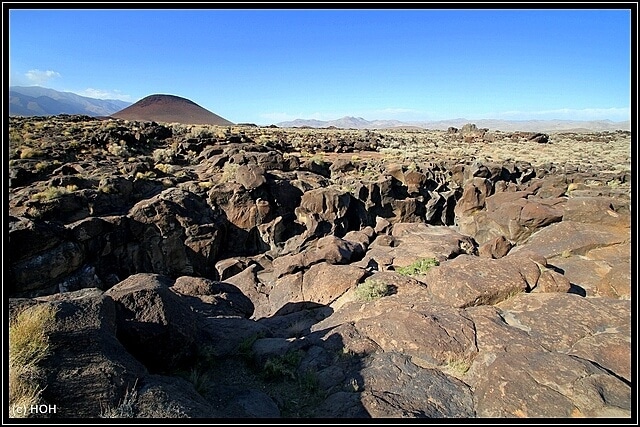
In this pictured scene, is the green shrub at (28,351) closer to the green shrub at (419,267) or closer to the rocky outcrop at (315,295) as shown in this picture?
the rocky outcrop at (315,295)

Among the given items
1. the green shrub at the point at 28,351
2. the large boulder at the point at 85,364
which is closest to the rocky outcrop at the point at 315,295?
the large boulder at the point at 85,364

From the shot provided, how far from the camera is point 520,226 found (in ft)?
45.9

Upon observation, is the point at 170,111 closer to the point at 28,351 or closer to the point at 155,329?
the point at 155,329

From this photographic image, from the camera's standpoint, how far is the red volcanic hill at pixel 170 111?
97312mm

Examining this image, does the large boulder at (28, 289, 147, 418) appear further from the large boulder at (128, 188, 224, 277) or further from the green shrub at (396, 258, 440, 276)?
the large boulder at (128, 188, 224, 277)

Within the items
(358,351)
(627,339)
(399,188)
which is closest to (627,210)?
(627,339)

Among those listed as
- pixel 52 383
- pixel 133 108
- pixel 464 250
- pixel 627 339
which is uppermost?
pixel 133 108

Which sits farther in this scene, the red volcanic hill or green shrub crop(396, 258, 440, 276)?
the red volcanic hill

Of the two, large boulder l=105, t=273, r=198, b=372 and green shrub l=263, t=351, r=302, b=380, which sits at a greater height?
large boulder l=105, t=273, r=198, b=372

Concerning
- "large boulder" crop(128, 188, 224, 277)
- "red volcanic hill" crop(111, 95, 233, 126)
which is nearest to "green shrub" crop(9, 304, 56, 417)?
"large boulder" crop(128, 188, 224, 277)

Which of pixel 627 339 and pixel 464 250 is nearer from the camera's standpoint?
pixel 627 339

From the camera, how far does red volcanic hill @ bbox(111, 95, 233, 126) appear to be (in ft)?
319

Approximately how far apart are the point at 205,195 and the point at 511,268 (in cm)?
1582

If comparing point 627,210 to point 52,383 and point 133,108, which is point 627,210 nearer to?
point 52,383
